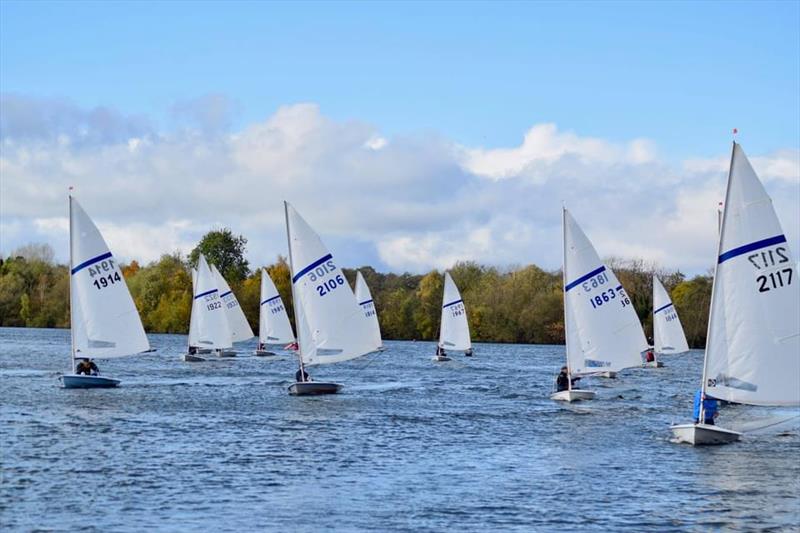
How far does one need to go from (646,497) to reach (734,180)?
8.86 m

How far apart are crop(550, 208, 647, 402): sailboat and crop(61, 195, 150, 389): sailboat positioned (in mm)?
17686

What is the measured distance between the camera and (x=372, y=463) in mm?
30312

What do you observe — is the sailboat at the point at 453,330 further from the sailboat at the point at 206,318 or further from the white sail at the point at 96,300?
the white sail at the point at 96,300

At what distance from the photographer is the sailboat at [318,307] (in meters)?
44.9

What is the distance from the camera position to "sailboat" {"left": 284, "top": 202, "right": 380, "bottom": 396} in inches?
1767

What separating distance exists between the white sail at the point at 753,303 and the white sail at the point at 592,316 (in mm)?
13724

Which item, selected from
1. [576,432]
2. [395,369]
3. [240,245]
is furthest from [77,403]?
[240,245]

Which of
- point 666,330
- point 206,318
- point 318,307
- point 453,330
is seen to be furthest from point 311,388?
point 666,330

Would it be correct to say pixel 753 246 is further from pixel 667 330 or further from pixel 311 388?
pixel 667 330

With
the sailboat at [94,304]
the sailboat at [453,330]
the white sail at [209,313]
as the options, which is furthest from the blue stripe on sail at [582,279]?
the sailboat at [453,330]

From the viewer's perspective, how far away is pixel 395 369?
75938 mm

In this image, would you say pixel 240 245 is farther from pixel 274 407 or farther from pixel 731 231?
pixel 731 231

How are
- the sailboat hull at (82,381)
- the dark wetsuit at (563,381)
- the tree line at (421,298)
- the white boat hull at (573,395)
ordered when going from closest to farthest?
the white boat hull at (573,395) < the sailboat hull at (82,381) < the dark wetsuit at (563,381) < the tree line at (421,298)

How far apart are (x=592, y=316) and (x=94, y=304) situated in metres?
20.3
